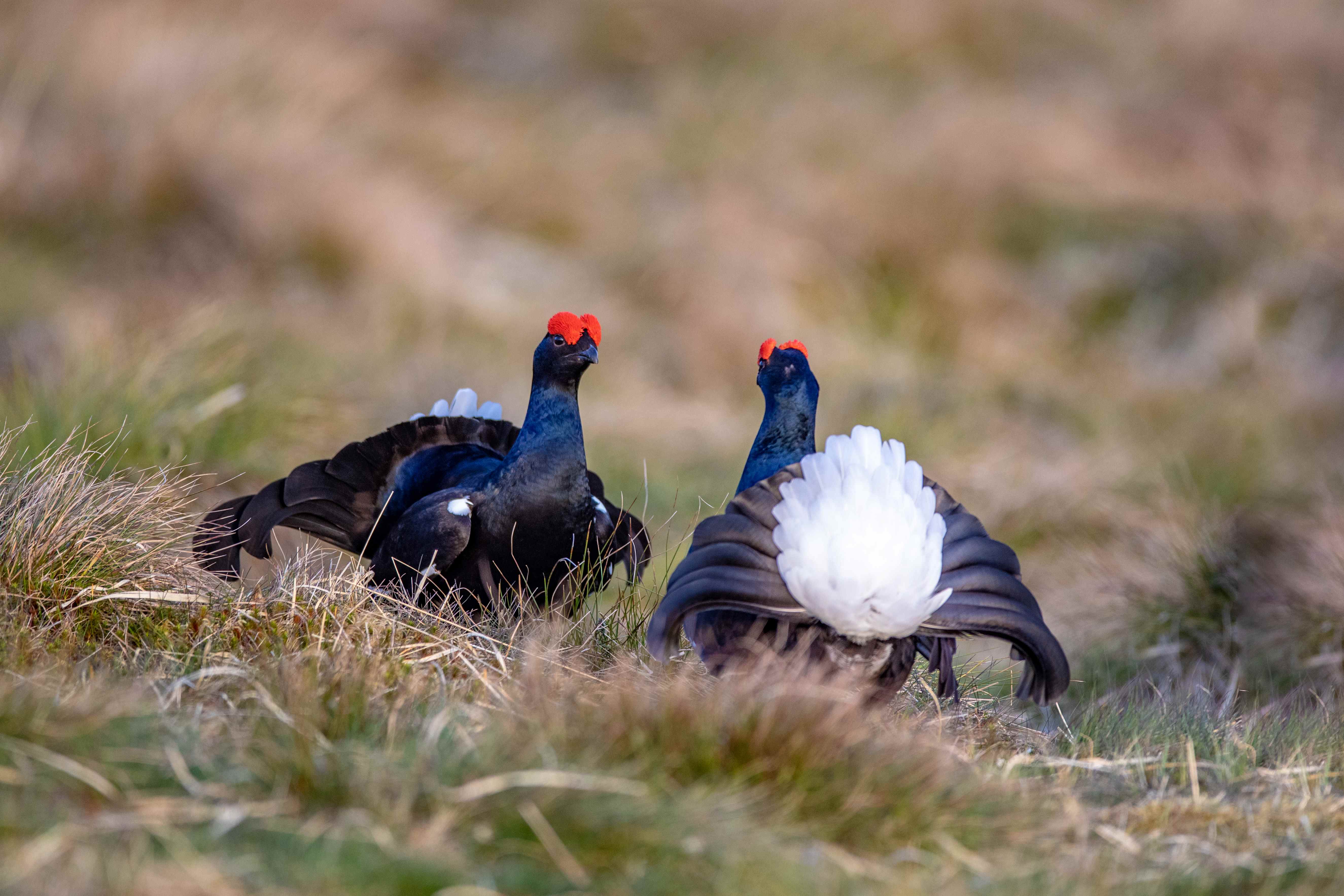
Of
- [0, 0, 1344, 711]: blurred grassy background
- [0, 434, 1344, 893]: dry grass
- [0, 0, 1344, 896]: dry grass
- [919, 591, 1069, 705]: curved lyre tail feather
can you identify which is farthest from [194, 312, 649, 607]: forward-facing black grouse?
[0, 0, 1344, 711]: blurred grassy background

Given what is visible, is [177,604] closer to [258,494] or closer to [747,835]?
[258,494]

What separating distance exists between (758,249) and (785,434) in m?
6.99

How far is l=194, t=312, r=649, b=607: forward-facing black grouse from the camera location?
3.52 meters

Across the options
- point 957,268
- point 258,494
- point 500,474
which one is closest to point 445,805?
point 500,474

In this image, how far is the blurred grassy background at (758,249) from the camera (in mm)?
5547

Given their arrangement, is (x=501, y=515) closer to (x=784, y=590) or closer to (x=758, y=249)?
(x=784, y=590)

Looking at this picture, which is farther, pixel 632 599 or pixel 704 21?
pixel 704 21

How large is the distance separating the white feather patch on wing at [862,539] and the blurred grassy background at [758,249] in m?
1.63

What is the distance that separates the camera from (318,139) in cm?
930

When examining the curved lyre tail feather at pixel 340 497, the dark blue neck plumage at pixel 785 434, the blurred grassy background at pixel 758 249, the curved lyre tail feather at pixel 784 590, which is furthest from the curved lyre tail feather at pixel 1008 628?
the curved lyre tail feather at pixel 340 497

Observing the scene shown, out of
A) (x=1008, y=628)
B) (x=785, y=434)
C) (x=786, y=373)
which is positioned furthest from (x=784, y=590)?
(x=786, y=373)

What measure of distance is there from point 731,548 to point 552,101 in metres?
10.5

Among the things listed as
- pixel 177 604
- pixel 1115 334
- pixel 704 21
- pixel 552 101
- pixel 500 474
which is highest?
pixel 704 21

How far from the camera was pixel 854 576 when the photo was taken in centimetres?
262
